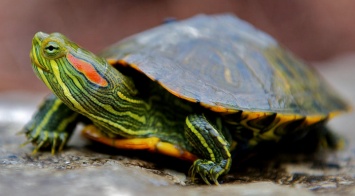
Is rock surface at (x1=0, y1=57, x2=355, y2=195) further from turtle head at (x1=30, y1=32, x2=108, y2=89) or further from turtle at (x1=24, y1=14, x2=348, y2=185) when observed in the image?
turtle head at (x1=30, y1=32, x2=108, y2=89)

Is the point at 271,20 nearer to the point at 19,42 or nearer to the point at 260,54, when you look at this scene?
the point at 19,42

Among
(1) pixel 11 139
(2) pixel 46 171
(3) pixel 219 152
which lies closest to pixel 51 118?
(1) pixel 11 139

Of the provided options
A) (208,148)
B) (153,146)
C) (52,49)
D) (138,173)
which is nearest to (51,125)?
(52,49)

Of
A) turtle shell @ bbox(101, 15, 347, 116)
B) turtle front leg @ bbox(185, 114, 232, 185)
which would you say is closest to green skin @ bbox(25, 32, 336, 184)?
turtle front leg @ bbox(185, 114, 232, 185)

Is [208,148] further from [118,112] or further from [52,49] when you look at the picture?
[52,49]

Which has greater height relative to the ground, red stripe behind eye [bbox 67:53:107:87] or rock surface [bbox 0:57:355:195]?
red stripe behind eye [bbox 67:53:107:87]

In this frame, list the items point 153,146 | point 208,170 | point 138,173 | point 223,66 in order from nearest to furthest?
point 138,173 < point 208,170 < point 153,146 < point 223,66

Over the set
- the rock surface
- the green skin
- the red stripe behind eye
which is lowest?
the rock surface
